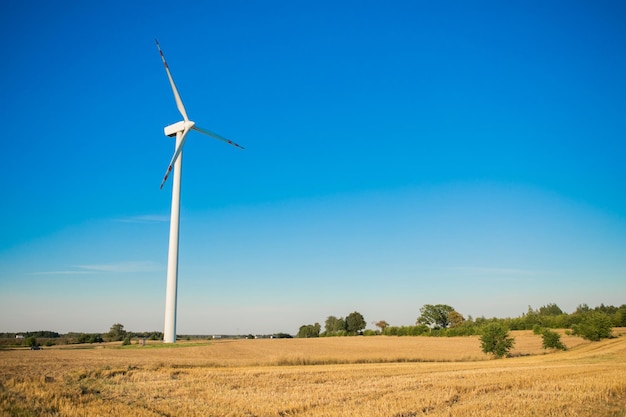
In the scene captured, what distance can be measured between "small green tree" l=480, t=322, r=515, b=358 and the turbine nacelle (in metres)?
48.0

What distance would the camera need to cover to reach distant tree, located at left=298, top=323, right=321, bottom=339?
15850cm

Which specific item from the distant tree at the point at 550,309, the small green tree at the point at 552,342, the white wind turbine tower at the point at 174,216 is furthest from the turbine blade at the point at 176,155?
the distant tree at the point at 550,309

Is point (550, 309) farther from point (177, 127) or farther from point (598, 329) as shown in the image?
point (177, 127)

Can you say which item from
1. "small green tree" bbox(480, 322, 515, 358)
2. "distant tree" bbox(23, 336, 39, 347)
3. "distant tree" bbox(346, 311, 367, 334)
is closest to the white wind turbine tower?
"distant tree" bbox(23, 336, 39, 347)

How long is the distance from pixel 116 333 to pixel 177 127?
52176 millimetres

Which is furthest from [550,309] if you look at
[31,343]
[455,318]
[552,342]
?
[31,343]

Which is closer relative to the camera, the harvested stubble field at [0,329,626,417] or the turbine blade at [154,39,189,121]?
the harvested stubble field at [0,329,626,417]

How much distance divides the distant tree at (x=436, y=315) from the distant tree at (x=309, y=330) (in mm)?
42602

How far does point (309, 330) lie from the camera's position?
522 ft

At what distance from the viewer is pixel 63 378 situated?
2464cm

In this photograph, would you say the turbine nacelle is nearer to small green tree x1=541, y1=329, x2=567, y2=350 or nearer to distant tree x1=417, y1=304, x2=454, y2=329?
small green tree x1=541, y1=329, x2=567, y2=350

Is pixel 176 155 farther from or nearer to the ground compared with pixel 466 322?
farther from the ground

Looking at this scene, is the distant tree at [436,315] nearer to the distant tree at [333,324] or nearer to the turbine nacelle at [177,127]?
the distant tree at [333,324]

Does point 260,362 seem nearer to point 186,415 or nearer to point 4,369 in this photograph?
point 4,369
